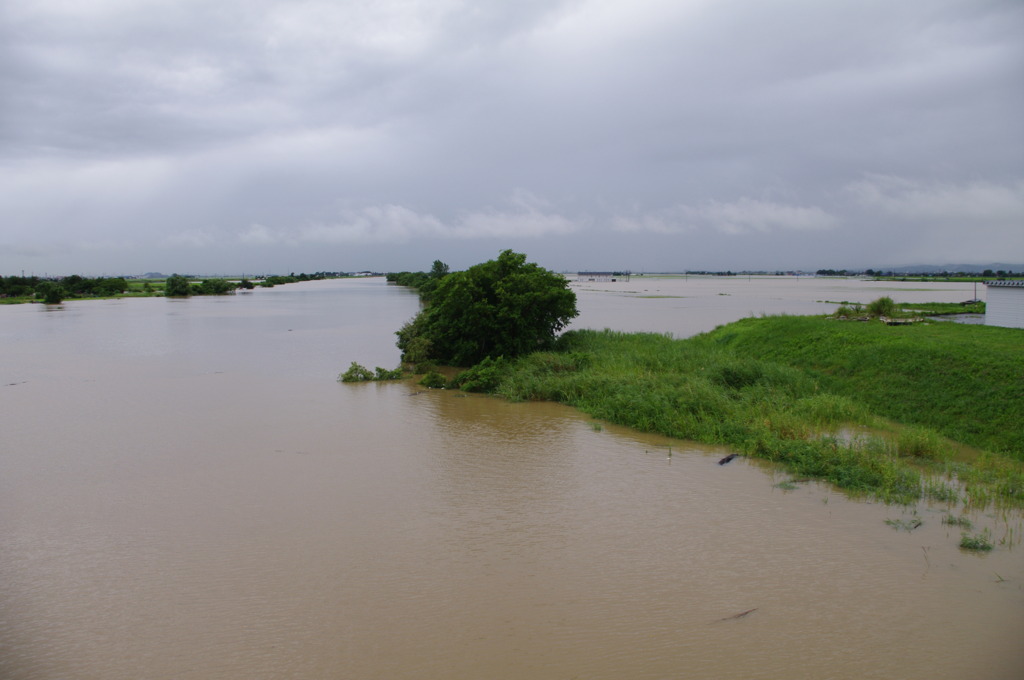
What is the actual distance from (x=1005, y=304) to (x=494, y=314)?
57.8 feet

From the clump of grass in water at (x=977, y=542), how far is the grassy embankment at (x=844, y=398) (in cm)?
118

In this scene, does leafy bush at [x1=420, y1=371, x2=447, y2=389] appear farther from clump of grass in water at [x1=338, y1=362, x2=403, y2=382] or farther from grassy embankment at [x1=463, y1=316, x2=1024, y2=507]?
clump of grass in water at [x1=338, y1=362, x2=403, y2=382]

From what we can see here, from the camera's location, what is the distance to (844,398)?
45.6 ft

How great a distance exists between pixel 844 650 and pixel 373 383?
15502mm

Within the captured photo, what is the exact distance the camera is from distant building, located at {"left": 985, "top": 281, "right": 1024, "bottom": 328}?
21.2 metres

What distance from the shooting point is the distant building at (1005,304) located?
2119 cm

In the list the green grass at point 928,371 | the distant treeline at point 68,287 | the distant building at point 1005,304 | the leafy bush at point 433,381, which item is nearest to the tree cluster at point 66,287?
the distant treeline at point 68,287

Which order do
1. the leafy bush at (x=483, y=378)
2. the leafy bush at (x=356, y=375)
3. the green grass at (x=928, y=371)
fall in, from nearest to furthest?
1. the green grass at (x=928, y=371)
2. the leafy bush at (x=483, y=378)
3. the leafy bush at (x=356, y=375)

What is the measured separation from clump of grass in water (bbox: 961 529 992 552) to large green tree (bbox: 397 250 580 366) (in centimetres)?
1365

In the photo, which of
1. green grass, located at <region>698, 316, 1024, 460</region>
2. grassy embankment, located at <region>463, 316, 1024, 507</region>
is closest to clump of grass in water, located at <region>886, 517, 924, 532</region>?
grassy embankment, located at <region>463, 316, 1024, 507</region>

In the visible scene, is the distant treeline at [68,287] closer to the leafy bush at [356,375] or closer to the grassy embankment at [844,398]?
the leafy bush at [356,375]

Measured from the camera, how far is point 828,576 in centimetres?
688

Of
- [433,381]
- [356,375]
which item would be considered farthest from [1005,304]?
[356,375]

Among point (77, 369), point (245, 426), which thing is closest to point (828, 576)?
point (245, 426)
